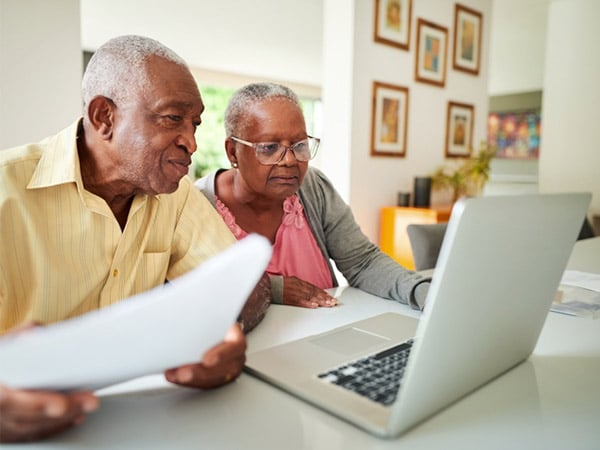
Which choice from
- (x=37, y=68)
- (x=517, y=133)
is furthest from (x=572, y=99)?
(x=37, y=68)

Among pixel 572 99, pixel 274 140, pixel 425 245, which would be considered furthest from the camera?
pixel 572 99

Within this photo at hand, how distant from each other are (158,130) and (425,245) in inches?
45.5

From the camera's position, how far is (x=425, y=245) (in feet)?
5.89

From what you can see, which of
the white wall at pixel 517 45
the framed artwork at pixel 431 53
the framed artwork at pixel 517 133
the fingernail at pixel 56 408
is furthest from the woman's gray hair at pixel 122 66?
the framed artwork at pixel 517 133

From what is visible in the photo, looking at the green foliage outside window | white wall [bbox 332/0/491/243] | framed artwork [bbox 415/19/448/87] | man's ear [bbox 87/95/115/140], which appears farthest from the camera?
the green foliage outside window

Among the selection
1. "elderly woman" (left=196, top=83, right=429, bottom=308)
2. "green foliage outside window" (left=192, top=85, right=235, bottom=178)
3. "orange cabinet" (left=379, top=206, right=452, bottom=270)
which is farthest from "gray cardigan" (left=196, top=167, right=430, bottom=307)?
"green foliage outside window" (left=192, top=85, right=235, bottom=178)

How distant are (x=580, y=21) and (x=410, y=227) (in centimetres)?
414

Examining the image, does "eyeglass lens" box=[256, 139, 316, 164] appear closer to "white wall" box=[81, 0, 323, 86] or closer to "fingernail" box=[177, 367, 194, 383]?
"fingernail" box=[177, 367, 194, 383]

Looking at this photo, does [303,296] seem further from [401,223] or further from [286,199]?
[401,223]

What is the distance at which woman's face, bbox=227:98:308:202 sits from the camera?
146cm

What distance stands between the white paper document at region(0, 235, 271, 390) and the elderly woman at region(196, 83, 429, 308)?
2.76 ft

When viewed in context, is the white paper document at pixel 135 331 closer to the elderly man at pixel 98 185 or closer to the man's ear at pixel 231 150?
the elderly man at pixel 98 185

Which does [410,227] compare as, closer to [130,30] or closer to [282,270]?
[282,270]

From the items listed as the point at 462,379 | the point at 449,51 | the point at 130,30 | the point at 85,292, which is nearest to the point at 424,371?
the point at 462,379
